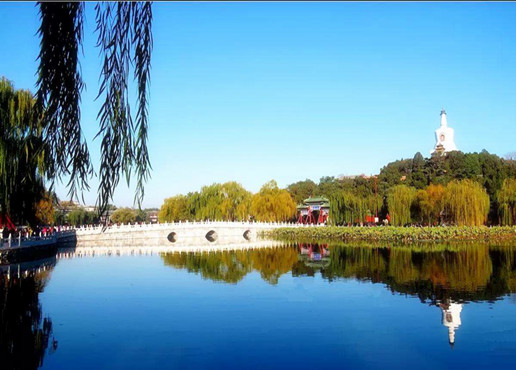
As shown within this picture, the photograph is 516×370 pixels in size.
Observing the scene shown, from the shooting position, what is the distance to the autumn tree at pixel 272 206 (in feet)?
133

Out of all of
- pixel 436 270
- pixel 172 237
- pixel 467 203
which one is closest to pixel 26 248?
pixel 436 270

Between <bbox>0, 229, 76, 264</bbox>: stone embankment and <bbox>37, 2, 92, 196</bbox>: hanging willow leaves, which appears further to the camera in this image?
<bbox>0, 229, 76, 264</bbox>: stone embankment

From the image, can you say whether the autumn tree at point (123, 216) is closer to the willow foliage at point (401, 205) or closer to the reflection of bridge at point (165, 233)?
the reflection of bridge at point (165, 233)

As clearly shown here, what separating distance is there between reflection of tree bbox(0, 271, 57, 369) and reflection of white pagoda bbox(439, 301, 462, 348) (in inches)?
262

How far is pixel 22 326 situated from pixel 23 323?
235mm

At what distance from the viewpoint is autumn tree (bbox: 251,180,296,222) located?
4066 centimetres

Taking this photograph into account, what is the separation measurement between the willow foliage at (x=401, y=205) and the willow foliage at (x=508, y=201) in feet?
17.6

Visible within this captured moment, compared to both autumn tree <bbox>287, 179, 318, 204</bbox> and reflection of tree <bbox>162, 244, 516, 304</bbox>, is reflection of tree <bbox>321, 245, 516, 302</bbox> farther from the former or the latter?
autumn tree <bbox>287, 179, 318, 204</bbox>

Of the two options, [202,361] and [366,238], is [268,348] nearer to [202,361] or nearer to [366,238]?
[202,361]

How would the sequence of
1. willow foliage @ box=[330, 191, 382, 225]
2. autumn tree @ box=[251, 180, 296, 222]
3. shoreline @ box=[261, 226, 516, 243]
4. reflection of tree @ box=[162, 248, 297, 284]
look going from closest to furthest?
reflection of tree @ box=[162, 248, 297, 284], shoreline @ box=[261, 226, 516, 243], willow foliage @ box=[330, 191, 382, 225], autumn tree @ box=[251, 180, 296, 222]

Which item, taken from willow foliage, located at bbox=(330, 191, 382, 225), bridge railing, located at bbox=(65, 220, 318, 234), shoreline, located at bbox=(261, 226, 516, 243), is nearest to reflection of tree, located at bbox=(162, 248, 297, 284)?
shoreline, located at bbox=(261, 226, 516, 243)

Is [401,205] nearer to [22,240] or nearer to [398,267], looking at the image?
[398,267]

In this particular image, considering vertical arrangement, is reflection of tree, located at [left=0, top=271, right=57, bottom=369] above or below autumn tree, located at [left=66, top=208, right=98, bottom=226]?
below

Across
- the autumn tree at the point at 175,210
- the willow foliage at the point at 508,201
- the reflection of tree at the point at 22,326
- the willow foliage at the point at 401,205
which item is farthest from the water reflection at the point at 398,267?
the autumn tree at the point at 175,210
